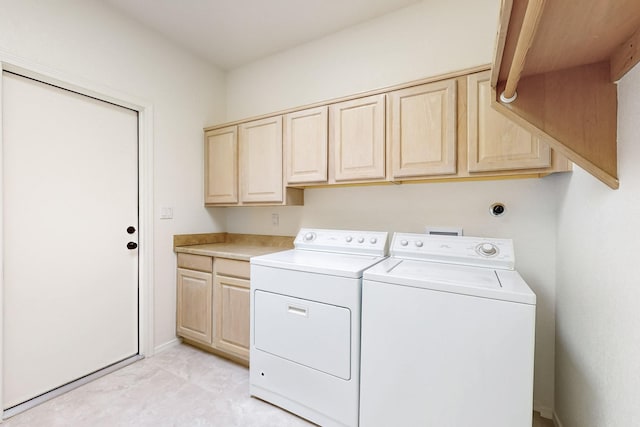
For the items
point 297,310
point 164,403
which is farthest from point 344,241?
point 164,403

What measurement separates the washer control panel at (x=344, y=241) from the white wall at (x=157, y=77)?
121 centimetres

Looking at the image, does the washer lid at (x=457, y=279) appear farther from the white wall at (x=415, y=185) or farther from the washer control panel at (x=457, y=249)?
the white wall at (x=415, y=185)

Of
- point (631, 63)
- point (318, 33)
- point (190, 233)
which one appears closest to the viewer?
point (631, 63)

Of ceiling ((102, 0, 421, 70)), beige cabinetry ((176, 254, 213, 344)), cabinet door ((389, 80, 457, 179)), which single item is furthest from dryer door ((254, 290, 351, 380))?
ceiling ((102, 0, 421, 70))

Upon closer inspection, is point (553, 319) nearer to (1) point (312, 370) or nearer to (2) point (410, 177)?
(2) point (410, 177)

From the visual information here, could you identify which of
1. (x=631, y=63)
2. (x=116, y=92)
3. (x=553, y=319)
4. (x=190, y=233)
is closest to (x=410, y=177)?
(x=631, y=63)

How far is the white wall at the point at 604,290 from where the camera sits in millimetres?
850

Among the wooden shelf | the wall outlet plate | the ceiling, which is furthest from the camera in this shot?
the ceiling

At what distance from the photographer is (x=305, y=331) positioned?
159cm

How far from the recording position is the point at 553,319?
5.42 ft

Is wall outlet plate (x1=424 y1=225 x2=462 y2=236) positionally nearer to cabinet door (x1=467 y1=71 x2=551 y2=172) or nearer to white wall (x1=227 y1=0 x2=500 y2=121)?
cabinet door (x1=467 y1=71 x2=551 y2=172)

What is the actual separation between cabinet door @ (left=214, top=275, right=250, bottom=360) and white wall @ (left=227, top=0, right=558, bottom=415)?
682 millimetres

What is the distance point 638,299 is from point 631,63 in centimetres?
70

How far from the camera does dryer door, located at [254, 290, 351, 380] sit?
58.1 inches
